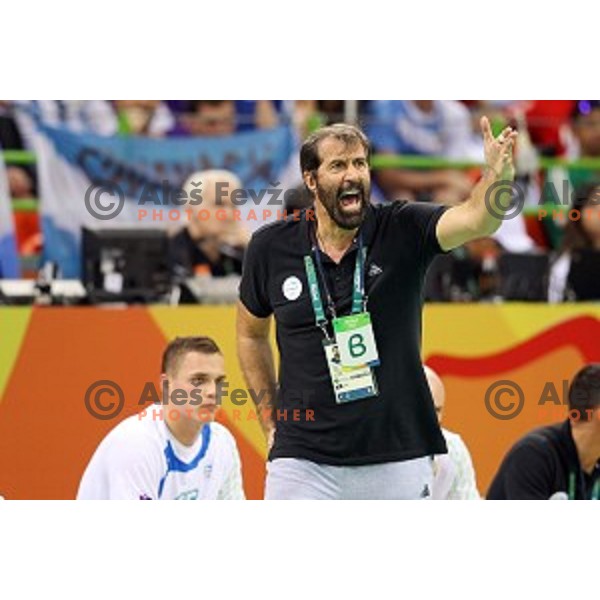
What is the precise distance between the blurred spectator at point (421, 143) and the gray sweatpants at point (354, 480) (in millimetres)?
3549

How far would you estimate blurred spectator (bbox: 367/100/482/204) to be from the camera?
930 cm

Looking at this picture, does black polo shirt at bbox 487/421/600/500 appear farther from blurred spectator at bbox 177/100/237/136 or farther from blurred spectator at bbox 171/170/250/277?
blurred spectator at bbox 177/100/237/136

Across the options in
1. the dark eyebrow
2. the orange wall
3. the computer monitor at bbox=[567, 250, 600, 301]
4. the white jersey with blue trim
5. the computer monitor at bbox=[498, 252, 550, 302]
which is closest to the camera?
the white jersey with blue trim

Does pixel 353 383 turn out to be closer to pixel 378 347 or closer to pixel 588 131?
pixel 378 347

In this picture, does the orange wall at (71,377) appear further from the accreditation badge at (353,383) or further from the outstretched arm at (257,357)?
the accreditation badge at (353,383)

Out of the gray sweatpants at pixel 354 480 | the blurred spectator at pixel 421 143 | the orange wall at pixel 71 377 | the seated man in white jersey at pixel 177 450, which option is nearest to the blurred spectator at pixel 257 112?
the blurred spectator at pixel 421 143

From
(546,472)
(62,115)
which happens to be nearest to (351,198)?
(546,472)

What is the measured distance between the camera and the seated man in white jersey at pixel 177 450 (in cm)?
745

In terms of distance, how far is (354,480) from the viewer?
5859 mm

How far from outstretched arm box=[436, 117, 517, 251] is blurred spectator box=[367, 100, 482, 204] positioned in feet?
11.4

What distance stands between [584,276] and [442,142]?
4.46ft

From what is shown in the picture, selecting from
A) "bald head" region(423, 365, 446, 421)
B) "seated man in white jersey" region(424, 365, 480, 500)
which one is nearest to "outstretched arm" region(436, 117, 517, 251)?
"seated man in white jersey" region(424, 365, 480, 500)

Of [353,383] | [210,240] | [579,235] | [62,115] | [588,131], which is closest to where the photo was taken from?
[353,383]

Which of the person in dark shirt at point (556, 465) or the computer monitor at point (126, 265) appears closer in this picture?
the person in dark shirt at point (556, 465)
